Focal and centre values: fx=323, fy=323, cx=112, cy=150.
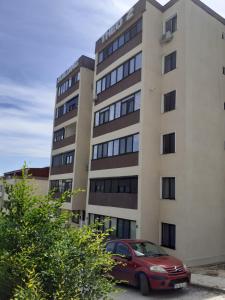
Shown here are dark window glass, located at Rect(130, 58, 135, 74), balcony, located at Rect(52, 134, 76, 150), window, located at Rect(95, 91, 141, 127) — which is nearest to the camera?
window, located at Rect(95, 91, 141, 127)

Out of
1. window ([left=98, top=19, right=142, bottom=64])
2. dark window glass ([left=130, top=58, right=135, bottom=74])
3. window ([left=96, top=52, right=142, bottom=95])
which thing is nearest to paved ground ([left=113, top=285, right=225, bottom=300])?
window ([left=96, top=52, right=142, bottom=95])

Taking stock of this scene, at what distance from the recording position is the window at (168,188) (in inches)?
740

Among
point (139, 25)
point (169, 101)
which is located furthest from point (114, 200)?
point (139, 25)

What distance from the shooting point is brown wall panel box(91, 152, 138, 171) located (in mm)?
20216

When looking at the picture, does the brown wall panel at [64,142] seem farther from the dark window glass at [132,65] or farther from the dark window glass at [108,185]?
the dark window glass at [132,65]

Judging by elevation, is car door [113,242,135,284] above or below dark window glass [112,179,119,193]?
Answer: below

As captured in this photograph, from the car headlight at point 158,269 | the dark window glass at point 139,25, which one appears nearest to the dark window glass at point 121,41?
the dark window glass at point 139,25

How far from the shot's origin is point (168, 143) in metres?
19.7

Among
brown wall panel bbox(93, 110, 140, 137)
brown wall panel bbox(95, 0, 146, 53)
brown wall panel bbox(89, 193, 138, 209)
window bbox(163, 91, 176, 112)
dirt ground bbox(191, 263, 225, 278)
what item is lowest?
dirt ground bbox(191, 263, 225, 278)

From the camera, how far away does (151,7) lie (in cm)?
2153

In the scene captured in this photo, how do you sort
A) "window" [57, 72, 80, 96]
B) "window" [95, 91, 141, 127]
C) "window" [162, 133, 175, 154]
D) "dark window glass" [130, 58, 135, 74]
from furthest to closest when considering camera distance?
"window" [57, 72, 80, 96] < "dark window glass" [130, 58, 135, 74] < "window" [95, 91, 141, 127] < "window" [162, 133, 175, 154]

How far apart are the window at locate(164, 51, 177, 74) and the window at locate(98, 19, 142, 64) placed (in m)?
2.77

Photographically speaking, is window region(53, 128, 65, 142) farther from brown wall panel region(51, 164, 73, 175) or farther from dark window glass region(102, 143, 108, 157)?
dark window glass region(102, 143, 108, 157)

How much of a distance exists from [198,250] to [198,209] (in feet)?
7.31
